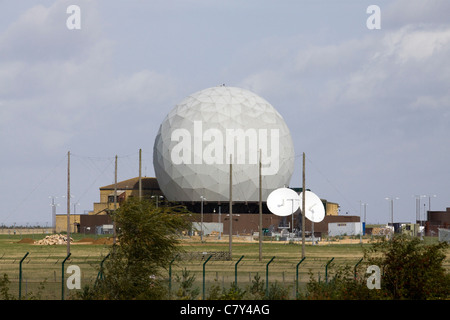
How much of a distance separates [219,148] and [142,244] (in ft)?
290

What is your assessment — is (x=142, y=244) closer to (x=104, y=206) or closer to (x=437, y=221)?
(x=437, y=221)

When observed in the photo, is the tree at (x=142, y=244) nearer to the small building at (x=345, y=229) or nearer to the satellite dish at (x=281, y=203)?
the satellite dish at (x=281, y=203)

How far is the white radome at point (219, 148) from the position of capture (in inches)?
4611

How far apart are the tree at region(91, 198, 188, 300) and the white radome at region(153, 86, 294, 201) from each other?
3349 inches

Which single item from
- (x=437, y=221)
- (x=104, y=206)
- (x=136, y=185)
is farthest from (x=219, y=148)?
(x=437, y=221)

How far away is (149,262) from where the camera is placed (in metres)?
29.1

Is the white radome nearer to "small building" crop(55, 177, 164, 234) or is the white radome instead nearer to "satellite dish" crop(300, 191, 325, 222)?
"small building" crop(55, 177, 164, 234)

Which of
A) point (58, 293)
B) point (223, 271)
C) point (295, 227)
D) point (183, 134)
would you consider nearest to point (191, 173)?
point (183, 134)

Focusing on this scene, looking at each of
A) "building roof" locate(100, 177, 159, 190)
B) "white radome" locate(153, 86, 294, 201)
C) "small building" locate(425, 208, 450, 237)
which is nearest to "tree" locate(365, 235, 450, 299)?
"white radome" locate(153, 86, 294, 201)

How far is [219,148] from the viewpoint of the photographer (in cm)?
11712

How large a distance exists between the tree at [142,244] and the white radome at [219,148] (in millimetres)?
85053

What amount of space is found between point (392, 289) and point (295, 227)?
296 ft

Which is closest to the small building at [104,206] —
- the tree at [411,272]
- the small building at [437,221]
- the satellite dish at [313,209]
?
the satellite dish at [313,209]
